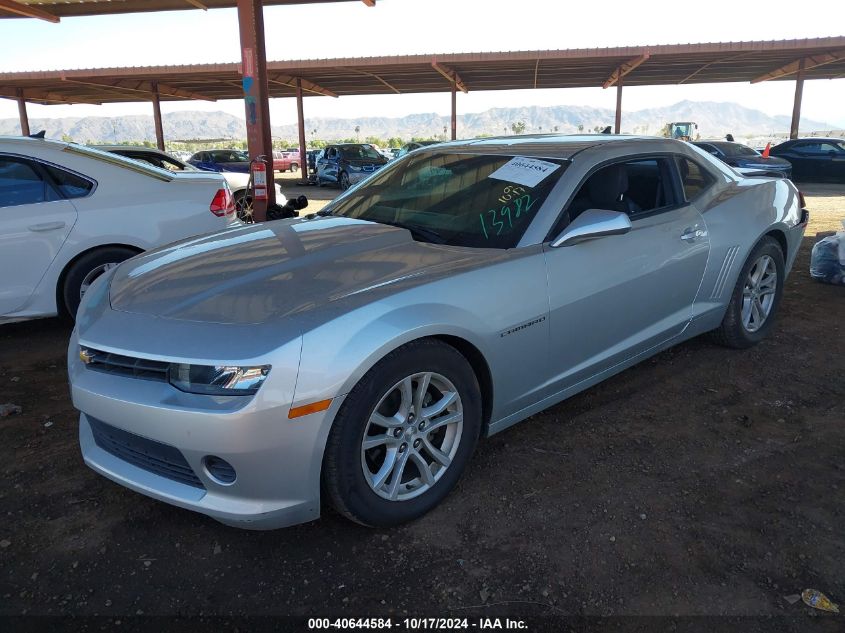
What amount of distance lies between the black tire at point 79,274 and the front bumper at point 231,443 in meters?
2.78

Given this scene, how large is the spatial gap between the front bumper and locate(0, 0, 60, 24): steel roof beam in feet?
46.8

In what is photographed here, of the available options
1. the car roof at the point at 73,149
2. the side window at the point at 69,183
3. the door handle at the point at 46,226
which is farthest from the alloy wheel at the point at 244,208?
the door handle at the point at 46,226

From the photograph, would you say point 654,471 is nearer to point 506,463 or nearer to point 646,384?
point 506,463

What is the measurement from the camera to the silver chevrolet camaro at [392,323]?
80.1 inches

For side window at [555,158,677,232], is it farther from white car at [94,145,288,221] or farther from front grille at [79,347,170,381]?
white car at [94,145,288,221]

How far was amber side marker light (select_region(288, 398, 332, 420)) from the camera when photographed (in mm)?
1990

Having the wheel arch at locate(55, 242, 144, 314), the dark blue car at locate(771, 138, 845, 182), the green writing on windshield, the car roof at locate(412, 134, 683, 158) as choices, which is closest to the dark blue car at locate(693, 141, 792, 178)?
the dark blue car at locate(771, 138, 845, 182)

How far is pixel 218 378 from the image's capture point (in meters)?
2.01

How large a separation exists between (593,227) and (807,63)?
1082 inches

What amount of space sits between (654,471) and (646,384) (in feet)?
3.46

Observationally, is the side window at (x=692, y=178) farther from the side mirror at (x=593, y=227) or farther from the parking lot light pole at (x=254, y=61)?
the parking lot light pole at (x=254, y=61)

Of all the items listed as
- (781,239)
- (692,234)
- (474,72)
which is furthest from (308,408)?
(474,72)

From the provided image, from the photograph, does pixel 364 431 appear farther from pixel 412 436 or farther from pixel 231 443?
pixel 231 443

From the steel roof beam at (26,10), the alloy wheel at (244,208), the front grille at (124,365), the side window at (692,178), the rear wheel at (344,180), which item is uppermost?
the steel roof beam at (26,10)
